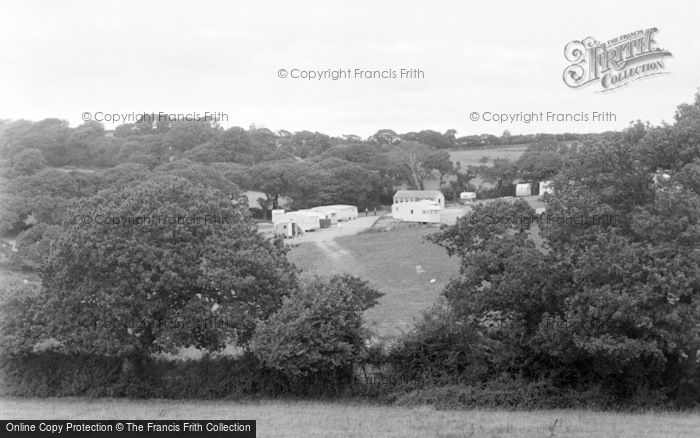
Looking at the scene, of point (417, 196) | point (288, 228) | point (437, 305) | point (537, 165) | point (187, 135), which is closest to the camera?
point (437, 305)

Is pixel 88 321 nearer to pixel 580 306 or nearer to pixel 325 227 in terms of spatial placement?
pixel 580 306

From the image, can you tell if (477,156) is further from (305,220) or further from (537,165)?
(305,220)

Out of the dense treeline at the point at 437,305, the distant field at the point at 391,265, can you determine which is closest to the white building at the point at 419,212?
the distant field at the point at 391,265

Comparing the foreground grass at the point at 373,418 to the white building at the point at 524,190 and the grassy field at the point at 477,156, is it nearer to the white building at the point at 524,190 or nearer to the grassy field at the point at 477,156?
the white building at the point at 524,190

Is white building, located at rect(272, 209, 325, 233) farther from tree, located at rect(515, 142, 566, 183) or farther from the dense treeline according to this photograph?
the dense treeline

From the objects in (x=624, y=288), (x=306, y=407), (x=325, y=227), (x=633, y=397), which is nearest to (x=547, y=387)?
(x=633, y=397)

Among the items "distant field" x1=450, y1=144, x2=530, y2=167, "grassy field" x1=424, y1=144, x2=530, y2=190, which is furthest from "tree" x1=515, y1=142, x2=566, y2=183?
"distant field" x1=450, y1=144, x2=530, y2=167

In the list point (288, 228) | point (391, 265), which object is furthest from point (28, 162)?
point (391, 265)
